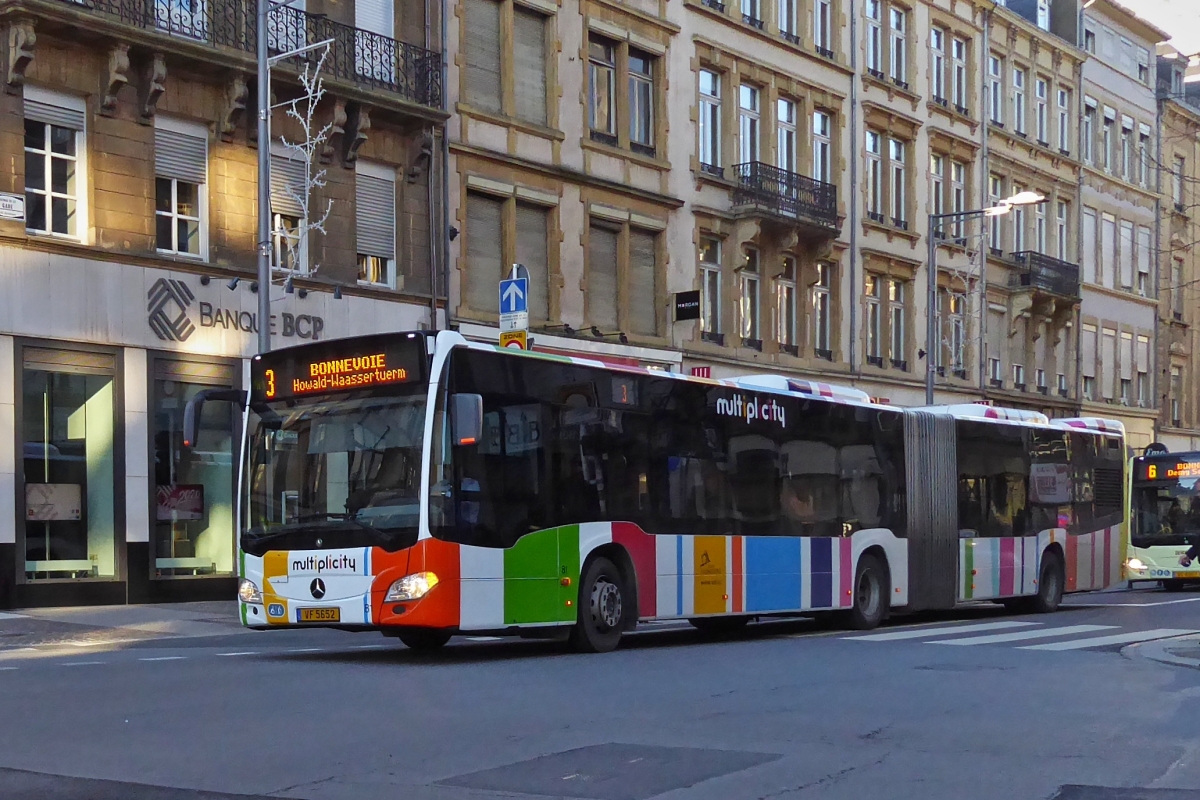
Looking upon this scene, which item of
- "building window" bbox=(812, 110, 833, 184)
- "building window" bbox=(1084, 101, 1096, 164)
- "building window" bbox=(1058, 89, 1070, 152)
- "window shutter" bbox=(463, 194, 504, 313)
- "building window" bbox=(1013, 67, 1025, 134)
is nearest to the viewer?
"window shutter" bbox=(463, 194, 504, 313)

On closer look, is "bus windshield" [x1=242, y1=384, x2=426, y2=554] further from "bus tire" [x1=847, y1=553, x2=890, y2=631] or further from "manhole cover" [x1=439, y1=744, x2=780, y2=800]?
"bus tire" [x1=847, y1=553, x2=890, y2=631]

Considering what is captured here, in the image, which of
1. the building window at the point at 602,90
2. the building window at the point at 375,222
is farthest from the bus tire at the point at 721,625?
the building window at the point at 602,90

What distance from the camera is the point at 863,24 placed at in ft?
138

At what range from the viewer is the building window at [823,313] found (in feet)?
132

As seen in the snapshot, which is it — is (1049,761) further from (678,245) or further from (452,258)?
(678,245)

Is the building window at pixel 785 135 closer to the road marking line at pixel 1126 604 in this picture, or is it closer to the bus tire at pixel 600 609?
the road marking line at pixel 1126 604

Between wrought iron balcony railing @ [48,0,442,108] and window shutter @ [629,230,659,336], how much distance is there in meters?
6.73

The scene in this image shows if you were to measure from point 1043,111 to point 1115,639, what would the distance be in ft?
119

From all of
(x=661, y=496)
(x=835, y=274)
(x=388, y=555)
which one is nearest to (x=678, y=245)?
(x=835, y=274)

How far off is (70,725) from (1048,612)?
18.2 metres

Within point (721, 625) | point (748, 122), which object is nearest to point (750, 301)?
point (748, 122)

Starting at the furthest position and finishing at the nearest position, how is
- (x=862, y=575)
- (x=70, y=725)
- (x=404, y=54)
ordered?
(x=404, y=54) < (x=862, y=575) < (x=70, y=725)

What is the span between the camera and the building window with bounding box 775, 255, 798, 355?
38594 mm

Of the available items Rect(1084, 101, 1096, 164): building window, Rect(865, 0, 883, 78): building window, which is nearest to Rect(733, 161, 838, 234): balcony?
Rect(865, 0, 883, 78): building window
